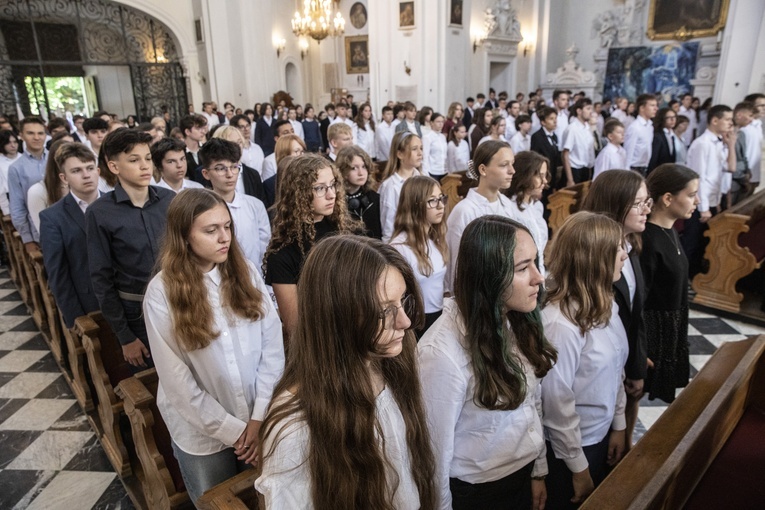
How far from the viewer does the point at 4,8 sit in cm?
1276

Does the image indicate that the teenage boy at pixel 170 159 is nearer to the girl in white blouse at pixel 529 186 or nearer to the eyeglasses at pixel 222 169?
the eyeglasses at pixel 222 169

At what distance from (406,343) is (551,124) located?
22.4 ft

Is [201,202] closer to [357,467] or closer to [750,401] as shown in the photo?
[357,467]

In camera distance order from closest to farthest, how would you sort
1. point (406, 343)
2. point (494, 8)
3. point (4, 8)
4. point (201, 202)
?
point (406, 343)
point (201, 202)
point (4, 8)
point (494, 8)

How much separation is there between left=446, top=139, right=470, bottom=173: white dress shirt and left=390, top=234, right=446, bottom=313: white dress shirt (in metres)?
5.71

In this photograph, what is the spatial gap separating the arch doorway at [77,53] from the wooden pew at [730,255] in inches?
577

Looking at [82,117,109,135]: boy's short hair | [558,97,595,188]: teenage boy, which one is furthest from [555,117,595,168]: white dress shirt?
[82,117,109,135]: boy's short hair

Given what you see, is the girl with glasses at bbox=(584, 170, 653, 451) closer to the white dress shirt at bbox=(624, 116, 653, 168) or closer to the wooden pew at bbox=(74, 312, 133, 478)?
the wooden pew at bbox=(74, 312, 133, 478)

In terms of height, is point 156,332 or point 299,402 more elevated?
point 299,402

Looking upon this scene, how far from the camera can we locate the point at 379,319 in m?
1.20

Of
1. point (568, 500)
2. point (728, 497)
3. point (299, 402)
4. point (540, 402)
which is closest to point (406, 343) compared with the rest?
point (299, 402)

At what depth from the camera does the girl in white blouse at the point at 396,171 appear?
399 centimetres

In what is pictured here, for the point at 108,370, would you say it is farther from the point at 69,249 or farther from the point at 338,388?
the point at 338,388

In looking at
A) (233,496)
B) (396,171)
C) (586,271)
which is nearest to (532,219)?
(396,171)
